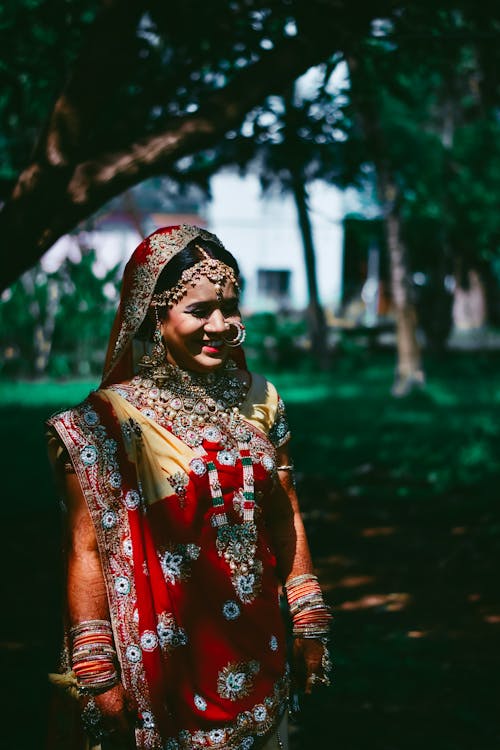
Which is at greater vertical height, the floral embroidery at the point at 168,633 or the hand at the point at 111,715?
the floral embroidery at the point at 168,633

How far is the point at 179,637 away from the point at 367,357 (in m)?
18.9

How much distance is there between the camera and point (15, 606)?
5.30m

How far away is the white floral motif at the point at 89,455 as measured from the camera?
212 cm

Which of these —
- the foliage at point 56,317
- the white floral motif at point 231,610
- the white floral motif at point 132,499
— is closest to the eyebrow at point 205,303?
the white floral motif at point 132,499

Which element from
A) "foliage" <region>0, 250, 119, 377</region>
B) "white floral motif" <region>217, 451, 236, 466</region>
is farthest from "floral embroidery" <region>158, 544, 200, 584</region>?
"foliage" <region>0, 250, 119, 377</region>

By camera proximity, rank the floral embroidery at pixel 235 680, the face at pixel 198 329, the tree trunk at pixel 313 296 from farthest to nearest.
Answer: the tree trunk at pixel 313 296, the face at pixel 198 329, the floral embroidery at pixel 235 680

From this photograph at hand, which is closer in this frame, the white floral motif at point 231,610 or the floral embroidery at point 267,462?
the white floral motif at point 231,610

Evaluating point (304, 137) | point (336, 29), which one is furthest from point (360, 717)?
point (304, 137)

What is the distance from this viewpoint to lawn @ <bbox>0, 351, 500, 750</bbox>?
4.07m

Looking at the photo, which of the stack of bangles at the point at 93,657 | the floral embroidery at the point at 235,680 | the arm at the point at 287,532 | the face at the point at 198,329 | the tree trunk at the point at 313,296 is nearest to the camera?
the stack of bangles at the point at 93,657

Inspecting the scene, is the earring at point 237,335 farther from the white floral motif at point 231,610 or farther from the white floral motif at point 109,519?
the white floral motif at point 231,610

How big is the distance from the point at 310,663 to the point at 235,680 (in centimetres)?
25

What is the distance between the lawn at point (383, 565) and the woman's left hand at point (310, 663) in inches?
63.5

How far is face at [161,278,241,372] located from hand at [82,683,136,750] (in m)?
0.82
